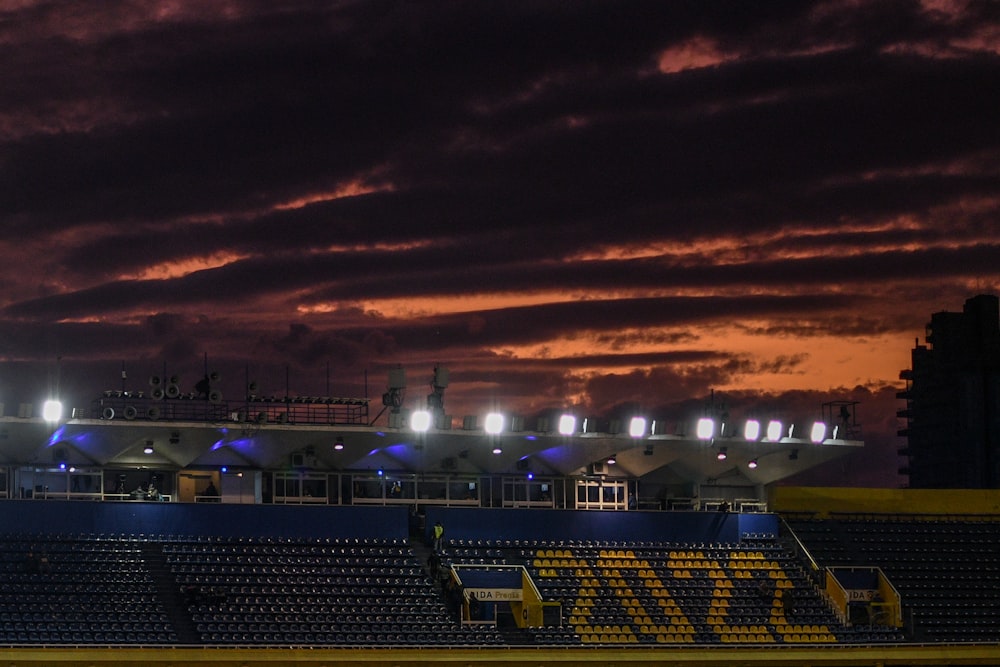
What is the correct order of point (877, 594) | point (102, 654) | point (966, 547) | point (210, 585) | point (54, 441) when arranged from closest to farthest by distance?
1. point (102, 654)
2. point (210, 585)
3. point (54, 441)
4. point (877, 594)
5. point (966, 547)

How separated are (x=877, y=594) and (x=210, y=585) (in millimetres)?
29090

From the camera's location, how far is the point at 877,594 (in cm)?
7100

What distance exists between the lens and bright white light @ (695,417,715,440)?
245 feet

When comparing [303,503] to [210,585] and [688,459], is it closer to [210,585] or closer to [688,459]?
[210,585]

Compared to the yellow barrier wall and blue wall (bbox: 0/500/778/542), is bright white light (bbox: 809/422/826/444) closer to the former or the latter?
the yellow barrier wall

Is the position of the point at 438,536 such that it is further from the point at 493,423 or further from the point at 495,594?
the point at 493,423

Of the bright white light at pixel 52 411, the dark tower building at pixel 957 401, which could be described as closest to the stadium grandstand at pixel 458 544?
the bright white light at pixel 52 411

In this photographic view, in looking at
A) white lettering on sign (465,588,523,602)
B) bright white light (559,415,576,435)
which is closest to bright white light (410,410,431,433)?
bright white light (559,415,576,435)

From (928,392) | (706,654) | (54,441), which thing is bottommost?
(706,654)

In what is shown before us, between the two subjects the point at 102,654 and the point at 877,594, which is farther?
the point at 877,594

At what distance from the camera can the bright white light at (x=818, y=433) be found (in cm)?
7812

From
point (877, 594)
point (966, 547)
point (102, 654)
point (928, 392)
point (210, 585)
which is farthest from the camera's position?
point (928, 392)

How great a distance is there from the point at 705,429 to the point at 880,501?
10.4m

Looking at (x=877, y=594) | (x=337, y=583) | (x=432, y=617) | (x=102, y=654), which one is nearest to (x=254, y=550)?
(x=337, y=583)
